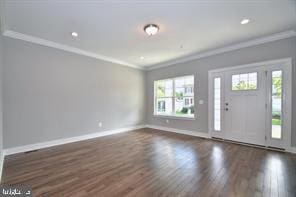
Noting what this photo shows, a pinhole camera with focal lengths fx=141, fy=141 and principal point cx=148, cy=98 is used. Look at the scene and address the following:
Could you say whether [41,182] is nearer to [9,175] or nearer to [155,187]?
[9,175]

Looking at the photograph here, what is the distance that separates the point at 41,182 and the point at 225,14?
4.14 metres

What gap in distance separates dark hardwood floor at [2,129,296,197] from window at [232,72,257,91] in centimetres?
162

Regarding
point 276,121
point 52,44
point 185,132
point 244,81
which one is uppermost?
point 52,44

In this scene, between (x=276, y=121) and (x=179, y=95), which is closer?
(x=276, y=121)

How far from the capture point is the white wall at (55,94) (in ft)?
10.6

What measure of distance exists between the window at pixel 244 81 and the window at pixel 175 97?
141 cm

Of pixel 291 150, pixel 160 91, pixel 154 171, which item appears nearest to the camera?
pixel 154 171

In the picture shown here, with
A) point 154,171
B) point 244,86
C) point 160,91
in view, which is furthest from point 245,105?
point 160,91

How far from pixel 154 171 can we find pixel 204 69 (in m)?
3.67

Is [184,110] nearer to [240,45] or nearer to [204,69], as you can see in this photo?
[204,69]

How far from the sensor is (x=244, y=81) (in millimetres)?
3951

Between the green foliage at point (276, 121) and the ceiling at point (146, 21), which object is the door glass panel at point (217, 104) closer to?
the ceiling at point (146, 21)

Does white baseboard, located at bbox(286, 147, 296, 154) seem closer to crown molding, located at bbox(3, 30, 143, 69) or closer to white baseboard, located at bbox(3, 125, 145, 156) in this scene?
white baseboard, located at bbox(3, 125, 145, 156)

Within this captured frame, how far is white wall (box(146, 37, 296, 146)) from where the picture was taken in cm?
338
